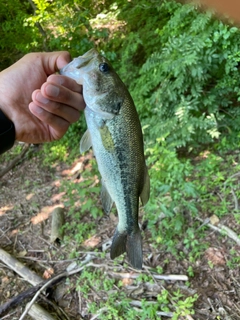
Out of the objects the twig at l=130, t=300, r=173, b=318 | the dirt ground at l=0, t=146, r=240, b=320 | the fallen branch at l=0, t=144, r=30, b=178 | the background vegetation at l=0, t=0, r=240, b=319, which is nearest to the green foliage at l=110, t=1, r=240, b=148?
the background vegetation at l=0, t=0, r=240, b=319

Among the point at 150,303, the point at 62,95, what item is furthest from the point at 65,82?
the point at 150,303

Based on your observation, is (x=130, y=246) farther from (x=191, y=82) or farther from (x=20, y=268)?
(x=191, y=82)

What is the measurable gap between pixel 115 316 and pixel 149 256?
713 mm

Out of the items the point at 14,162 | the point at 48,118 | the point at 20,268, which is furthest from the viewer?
the point at 14,162

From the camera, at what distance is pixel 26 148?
268 inches

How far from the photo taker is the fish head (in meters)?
1.67

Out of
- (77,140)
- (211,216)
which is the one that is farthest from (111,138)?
(77,140)

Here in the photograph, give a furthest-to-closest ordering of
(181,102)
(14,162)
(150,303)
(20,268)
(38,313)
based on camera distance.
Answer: (14,162) → (181,102) → (20,268) → (38,313) → (150,303)

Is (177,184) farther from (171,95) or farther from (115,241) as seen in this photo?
(115,241)

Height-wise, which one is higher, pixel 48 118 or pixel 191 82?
pixel 48 118

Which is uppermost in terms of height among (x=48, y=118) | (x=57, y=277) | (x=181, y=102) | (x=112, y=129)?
(x=48, y=118)

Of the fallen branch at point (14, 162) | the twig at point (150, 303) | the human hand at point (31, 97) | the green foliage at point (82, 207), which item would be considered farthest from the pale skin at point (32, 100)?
the fallen branch at point (14, 162)

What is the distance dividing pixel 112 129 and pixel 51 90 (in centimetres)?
37

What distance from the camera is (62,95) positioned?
169 centimetres
